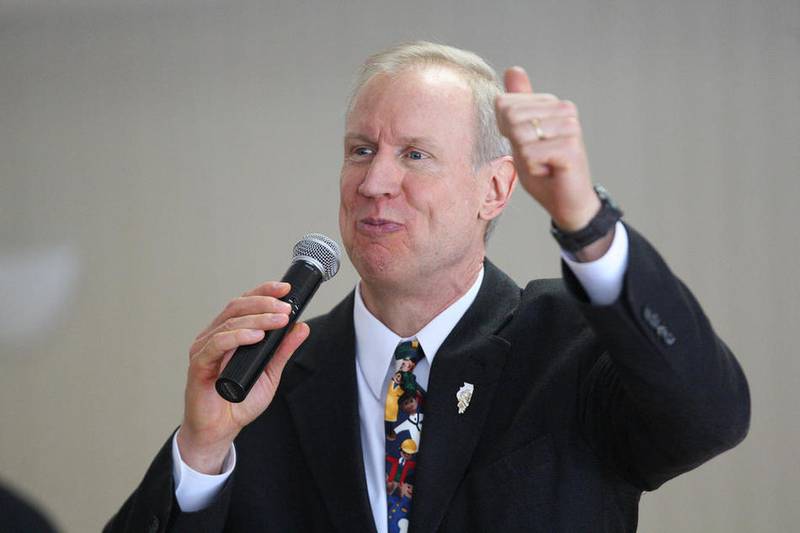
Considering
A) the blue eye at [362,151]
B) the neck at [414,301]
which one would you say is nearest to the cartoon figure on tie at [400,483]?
the neck at [414,301]

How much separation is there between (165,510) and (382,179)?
73 cm

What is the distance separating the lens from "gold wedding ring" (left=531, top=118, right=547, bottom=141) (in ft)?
4.74

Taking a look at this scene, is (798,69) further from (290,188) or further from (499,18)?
(290,188)

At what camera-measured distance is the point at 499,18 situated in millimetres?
4285

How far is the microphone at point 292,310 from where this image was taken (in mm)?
1702

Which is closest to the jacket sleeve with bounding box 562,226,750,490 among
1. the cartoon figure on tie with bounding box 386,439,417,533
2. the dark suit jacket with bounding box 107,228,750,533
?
the dark suit jacket with bounding box 107,228,750,533

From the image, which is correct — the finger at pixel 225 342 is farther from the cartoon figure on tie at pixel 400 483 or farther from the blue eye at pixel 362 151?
the blue eye at pixel 362 151

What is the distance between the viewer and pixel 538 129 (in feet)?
4.74

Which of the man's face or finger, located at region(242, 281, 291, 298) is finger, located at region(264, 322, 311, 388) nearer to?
finger, located at region(242, 281, 291, 298)

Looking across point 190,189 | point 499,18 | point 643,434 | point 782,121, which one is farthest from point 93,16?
point 643,434

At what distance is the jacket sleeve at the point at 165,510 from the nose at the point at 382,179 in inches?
23.5

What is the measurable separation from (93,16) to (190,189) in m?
0.97

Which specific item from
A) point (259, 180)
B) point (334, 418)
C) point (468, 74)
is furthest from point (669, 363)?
point (259, 180)

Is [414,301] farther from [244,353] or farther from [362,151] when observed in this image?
[244,353]
